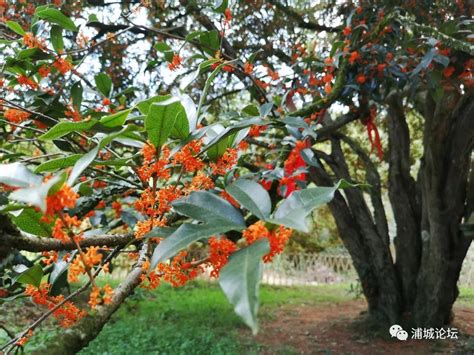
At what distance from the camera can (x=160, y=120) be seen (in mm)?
577

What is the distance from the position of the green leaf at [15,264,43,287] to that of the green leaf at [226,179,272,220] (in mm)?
389

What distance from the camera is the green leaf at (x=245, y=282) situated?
0.35 m

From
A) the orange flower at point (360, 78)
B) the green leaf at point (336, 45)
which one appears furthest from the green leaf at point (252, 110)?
the orange flower at point (360, 78)

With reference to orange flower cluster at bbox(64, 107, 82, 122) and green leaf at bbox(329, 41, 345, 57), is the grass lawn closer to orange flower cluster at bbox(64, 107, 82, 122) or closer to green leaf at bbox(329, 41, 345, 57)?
orange flower cluster at bbox(64, 107, 82, 122)

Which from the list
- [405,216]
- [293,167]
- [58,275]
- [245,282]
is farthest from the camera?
[405,216]

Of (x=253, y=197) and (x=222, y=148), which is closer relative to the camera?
(x=253, y=197)

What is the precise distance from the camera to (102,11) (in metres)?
3.74

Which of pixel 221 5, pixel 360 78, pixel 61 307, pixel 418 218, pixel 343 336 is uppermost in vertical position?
pixel 360 78

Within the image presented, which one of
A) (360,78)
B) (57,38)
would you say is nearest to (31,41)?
(57,38)

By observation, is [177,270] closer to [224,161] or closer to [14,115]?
[224,161]

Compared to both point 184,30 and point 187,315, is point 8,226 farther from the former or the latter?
point 187,315

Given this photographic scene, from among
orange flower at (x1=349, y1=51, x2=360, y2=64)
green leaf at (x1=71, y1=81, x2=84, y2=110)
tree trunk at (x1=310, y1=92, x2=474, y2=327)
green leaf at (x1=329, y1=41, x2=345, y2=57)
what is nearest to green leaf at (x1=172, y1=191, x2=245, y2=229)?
green leaf at (x1=71, y1=81, x2=84, y2=110)

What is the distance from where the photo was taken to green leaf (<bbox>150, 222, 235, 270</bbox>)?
445 millimetres

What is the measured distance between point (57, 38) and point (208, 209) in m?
1.14
